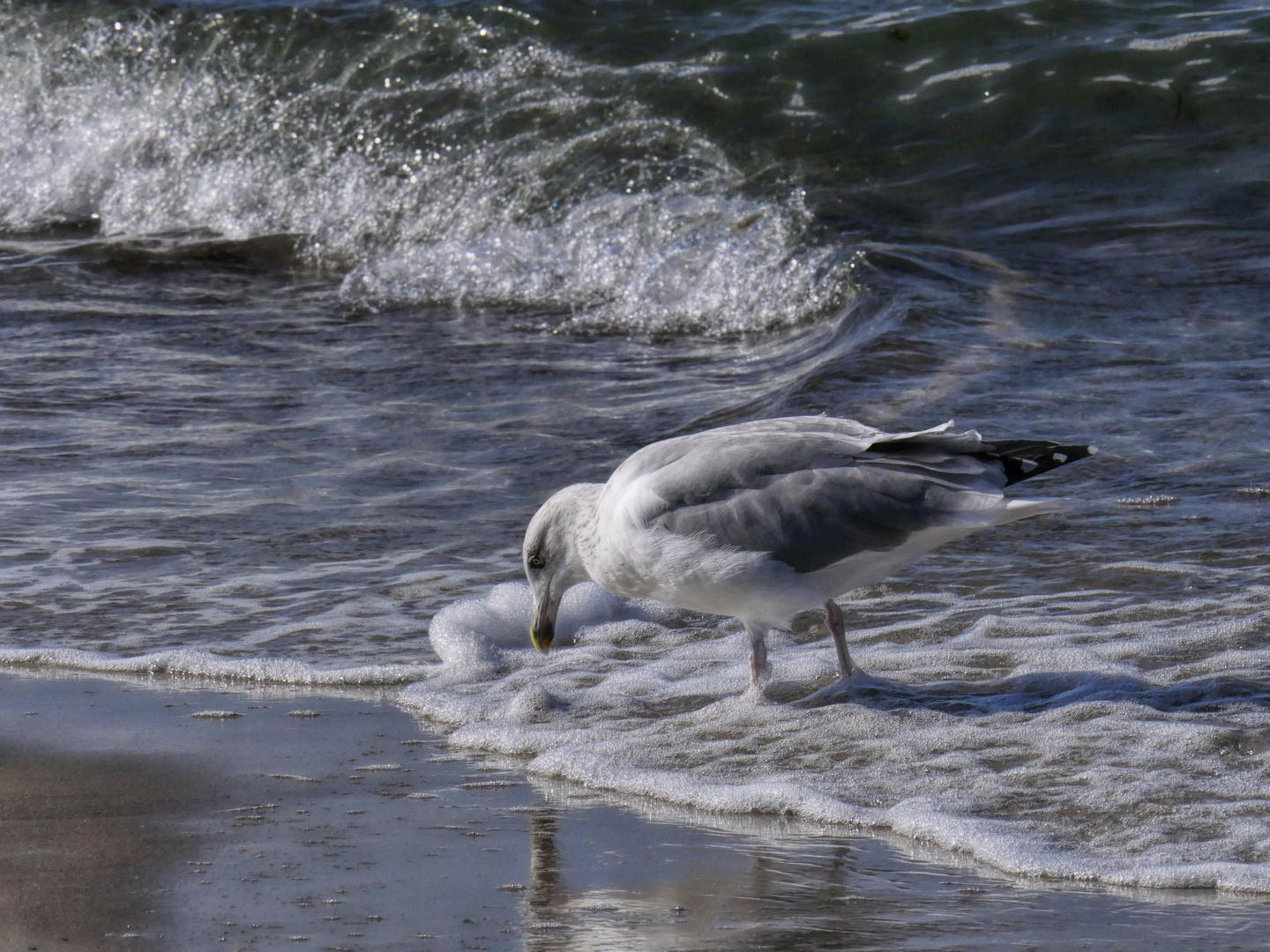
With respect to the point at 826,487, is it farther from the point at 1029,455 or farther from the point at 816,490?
the point at 1029,455

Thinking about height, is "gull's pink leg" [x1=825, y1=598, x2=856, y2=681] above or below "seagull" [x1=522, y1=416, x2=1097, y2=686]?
below

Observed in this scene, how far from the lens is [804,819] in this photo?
374cm

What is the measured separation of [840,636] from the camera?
466cm

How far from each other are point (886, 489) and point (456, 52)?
9.02 metres

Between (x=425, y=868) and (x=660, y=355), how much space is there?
5.38 m

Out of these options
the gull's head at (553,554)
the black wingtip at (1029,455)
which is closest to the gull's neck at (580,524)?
the gull's head at (553,554)

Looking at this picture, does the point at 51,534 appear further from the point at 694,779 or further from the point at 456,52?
the point at 456,52

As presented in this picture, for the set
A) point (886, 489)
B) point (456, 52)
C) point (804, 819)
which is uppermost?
point (456, 52)

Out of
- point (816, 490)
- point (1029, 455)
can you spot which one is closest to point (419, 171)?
point (816, 490)

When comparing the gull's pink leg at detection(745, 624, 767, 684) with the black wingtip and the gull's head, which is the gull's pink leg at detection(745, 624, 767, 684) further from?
the black wingtip

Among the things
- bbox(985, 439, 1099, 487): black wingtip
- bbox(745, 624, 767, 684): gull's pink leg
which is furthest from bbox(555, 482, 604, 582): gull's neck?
bbox(985, 439, 1099, 487): black wingtip

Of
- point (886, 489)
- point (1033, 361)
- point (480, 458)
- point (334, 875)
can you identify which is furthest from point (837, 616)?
point (1033, 361)

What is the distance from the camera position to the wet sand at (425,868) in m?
3.06

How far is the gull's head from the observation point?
4.86 metres
